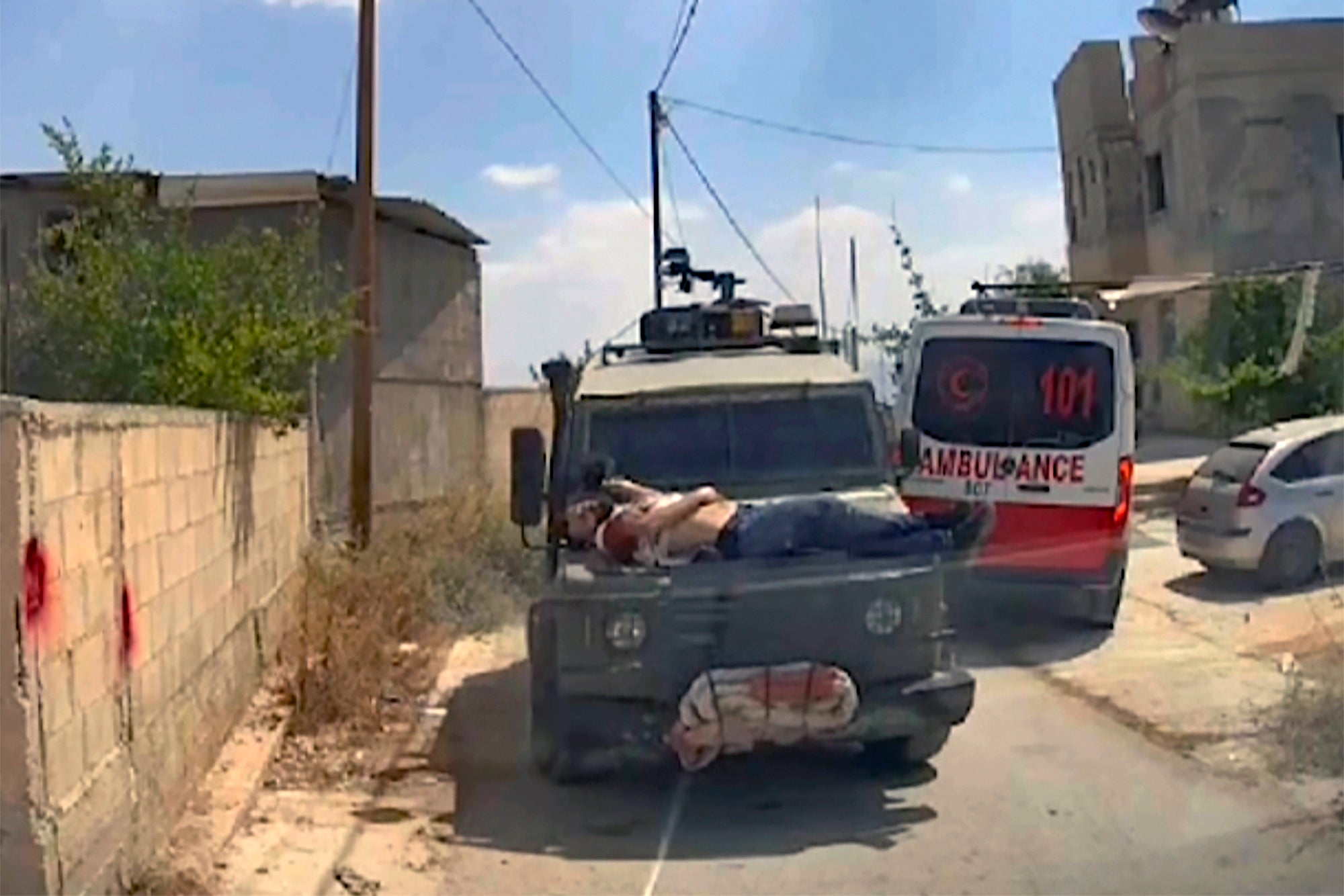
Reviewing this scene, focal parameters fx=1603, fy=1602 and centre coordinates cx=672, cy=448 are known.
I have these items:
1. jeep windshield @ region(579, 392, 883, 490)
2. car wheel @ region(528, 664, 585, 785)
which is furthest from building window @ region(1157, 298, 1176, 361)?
car wheel @ region(528, 664, 585, 785)

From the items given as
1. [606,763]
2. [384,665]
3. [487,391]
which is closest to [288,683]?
[384,665]

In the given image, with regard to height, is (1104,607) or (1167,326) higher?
(1167,326)

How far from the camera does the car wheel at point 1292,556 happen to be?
→ 14406mm

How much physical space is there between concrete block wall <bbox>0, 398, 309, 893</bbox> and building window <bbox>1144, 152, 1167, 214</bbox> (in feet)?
90.5

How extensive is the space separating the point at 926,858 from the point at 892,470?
304 centimetres

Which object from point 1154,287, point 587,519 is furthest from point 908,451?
point 1154,287

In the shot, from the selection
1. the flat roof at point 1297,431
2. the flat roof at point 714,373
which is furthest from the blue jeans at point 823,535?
the flat roof at point 1297,431

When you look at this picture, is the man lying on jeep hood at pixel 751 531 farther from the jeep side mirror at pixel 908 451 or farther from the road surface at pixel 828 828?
the jeep side mirror at pixel 908 451

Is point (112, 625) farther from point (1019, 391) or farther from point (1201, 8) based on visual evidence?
point (1201, 8)

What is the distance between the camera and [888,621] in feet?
24.2

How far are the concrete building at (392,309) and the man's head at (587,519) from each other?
19.7 ft

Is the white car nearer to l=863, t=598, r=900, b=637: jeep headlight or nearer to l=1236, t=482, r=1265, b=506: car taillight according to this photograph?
l=1236, t=482, r=1265, b=506: car taillight

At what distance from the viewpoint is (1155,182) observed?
110 ft

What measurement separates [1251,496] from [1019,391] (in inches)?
132
